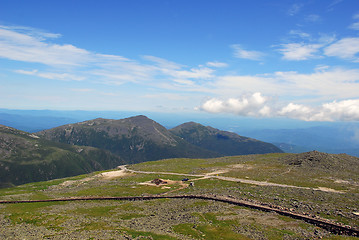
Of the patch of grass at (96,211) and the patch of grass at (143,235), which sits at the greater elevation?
the patch of grass at (143,235)

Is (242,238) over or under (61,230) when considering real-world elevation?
over

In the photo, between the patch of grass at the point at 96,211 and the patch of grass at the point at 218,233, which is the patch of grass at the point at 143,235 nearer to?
the patch of grass at the point at 218,233

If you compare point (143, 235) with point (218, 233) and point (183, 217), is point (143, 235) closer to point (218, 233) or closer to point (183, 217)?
point (183, 217)

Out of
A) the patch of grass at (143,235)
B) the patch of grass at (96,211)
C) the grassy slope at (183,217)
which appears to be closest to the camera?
the patch of grass at (143,235)

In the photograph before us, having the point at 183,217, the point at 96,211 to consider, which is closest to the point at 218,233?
the point at 183,217

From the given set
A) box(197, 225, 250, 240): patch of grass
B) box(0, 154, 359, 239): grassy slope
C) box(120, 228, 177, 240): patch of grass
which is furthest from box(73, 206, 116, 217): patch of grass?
box(197, 225, 250, 240): patch of grass

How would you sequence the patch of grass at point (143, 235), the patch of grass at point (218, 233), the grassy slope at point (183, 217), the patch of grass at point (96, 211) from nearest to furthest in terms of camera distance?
1. the patch of grass at point (143, 235)
2. the patch of grass at point (218, 233)
3. the grassy slope at point (183, 217)
4. the patch of grass at point (96, 211)

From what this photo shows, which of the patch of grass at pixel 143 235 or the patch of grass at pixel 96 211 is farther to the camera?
the patch of grass at pixel 96 211

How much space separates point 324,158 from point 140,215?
11970 centimetres

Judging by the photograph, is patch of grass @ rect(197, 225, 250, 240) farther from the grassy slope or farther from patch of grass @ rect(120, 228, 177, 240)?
patch of grass @ rect(120, 228, 177, 240)

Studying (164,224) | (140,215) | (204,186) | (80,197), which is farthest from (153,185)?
(164,224)

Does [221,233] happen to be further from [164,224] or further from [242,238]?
[164,224]

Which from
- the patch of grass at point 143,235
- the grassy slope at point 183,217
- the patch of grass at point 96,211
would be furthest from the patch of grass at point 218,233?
the patch of grass at point 96,211

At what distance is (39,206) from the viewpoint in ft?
215
